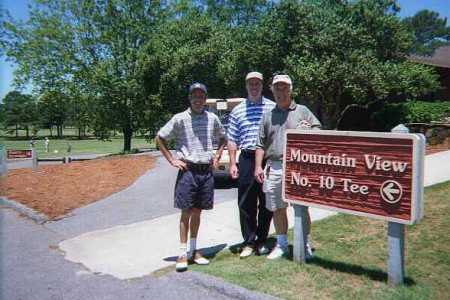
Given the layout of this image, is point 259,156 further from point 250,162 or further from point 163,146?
point 163,146

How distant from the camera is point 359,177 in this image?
155 inches

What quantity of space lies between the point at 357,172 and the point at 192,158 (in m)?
1.65

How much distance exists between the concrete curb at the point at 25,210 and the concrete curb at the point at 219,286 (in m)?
3.59

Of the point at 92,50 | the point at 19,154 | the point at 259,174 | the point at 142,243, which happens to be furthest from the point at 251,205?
the point at 92,50

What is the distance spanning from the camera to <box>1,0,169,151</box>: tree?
25.6 meters

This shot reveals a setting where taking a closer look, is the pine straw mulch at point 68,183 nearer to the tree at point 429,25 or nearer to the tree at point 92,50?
the tree at point 92,50

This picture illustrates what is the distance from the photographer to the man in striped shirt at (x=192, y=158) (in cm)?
457

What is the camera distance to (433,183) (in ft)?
26.3

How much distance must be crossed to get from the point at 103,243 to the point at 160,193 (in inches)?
141

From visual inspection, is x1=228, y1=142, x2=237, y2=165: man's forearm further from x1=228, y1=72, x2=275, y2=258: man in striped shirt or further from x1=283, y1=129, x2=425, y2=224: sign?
x1=283, y1=129, x2=425, y2=224: sign

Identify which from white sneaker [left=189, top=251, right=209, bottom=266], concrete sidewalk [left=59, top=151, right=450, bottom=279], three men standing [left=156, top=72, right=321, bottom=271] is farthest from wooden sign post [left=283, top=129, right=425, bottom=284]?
concrete sidewalk [left=59, top=151, right=450, bottom=279]

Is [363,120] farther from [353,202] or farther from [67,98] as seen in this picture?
[353,202]

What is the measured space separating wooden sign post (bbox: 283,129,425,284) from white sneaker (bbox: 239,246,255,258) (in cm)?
56

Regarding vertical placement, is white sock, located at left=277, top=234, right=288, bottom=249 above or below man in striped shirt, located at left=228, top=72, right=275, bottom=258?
below
